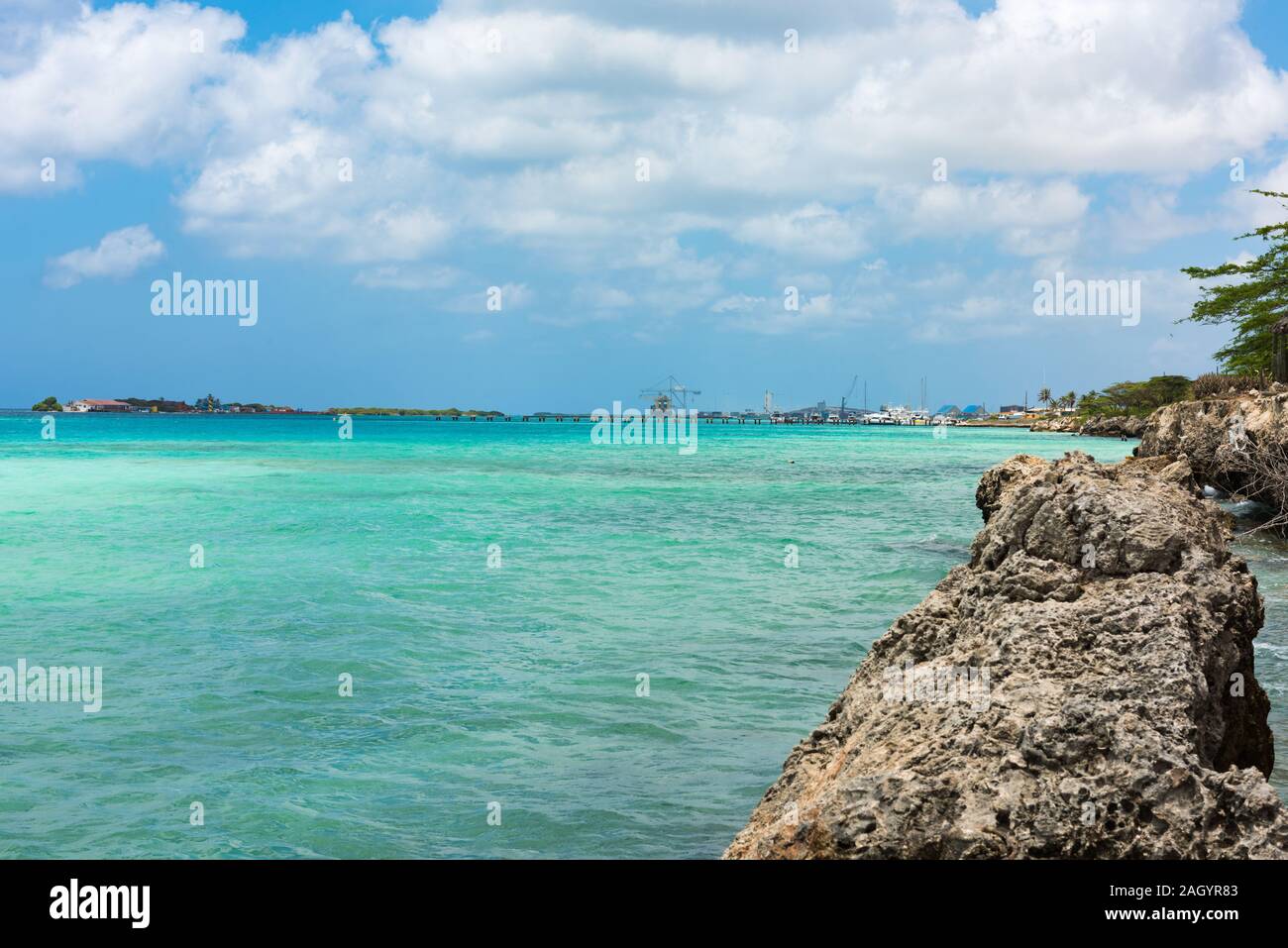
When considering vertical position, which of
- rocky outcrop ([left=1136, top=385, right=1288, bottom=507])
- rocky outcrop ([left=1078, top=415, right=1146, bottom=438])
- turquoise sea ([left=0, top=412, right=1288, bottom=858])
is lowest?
turquoise sea ([left=0, top=412, right=1288, bottom=858])

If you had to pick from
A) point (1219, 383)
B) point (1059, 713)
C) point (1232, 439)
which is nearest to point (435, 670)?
point (1059, 713)

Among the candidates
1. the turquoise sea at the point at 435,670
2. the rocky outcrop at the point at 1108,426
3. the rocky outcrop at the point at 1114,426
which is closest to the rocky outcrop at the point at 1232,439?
the turquoise sea at the point at 435,670

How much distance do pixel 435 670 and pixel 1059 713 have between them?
801 cm

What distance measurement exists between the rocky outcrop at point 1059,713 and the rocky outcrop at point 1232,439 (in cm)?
1362

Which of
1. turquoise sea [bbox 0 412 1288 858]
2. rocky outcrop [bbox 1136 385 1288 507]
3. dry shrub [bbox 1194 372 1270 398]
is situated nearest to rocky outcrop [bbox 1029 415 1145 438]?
dry shrub [bbox 1194 372 1270 398]

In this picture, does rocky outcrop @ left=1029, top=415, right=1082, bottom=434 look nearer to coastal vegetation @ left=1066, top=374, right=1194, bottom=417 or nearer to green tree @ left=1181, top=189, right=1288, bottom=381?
coastal vegetation @ left=1066, top=374, right=1194, bottom=417

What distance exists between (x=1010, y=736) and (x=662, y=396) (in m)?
189

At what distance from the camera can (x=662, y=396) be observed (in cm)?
19175

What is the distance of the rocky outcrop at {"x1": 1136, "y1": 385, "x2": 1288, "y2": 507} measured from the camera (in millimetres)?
20344

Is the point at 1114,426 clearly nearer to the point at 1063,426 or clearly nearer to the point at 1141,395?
the point at 1141,395

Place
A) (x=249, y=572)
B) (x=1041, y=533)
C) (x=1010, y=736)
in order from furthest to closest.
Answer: (x=249, y=572)
(x=1041, y=533)
(x=1010, y=736)

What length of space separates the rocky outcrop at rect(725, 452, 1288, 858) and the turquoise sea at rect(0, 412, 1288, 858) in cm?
204
